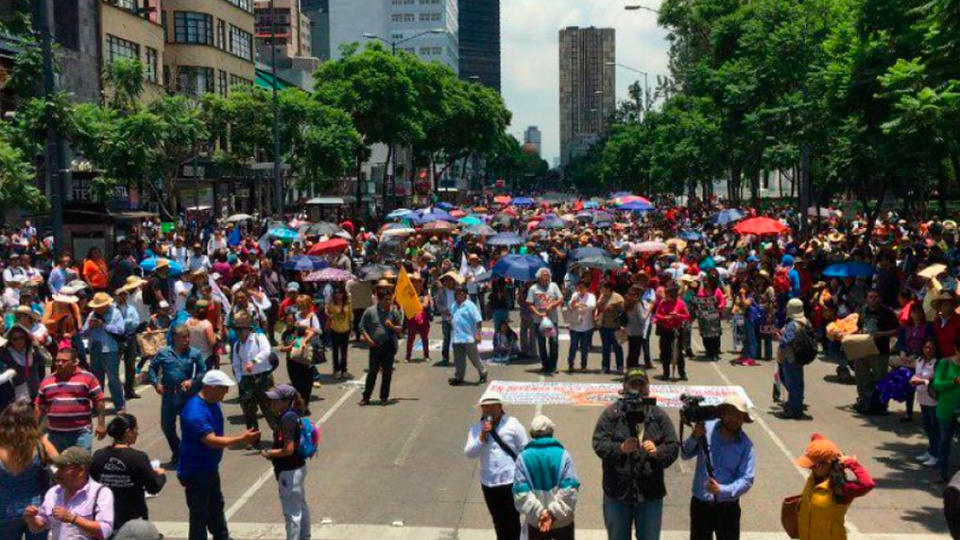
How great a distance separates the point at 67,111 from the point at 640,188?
95.9 metres

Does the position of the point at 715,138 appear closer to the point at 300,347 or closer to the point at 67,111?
the point at 67,111

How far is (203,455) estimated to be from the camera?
877cm

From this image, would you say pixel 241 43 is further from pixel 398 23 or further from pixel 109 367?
pixel 398 23

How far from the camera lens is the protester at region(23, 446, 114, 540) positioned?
277 inches

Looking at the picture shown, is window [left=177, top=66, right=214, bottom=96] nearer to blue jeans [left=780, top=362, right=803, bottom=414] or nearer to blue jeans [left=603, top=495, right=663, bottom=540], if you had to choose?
blue jeans [left=780, top=362, right=803, bottom=414]

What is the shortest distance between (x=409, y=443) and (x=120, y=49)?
39.6m

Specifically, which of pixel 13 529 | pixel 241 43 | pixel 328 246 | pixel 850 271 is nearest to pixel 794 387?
pixel 850 271

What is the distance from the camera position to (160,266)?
20141 mm

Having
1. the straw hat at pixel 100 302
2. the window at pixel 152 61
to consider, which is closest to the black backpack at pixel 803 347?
the straw hat at pixel 100 302

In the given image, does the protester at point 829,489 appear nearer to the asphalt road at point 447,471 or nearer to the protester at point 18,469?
the asphalt road at point 447,471

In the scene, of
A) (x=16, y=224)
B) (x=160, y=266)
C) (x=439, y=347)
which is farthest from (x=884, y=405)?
(x=16, y=224)

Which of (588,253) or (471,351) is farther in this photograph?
(588,253)

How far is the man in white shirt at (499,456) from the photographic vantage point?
856 centimetres

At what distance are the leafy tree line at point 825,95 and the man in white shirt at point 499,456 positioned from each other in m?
7.44
